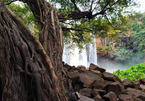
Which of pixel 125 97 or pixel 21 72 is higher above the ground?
pixel 21 72

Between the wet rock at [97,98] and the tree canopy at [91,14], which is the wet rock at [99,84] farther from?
the tree canopy at [91,14]

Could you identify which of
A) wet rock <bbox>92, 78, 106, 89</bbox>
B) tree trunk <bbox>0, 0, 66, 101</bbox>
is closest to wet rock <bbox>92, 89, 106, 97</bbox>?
wet rock <bbox>92, 78, 106, 89</bbox>

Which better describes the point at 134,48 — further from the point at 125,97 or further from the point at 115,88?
the point at 125,97

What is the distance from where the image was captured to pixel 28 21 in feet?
17.3

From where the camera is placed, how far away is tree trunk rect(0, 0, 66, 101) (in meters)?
1.89

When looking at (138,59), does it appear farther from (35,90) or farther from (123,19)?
(35,90)

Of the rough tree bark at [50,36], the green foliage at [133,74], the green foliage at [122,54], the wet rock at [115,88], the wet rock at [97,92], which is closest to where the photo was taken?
the rough tree bark at [50,36]

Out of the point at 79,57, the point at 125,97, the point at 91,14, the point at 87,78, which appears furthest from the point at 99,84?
the point at 79,57

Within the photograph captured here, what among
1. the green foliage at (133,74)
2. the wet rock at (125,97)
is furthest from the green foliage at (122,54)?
the wet rock at (125,97)

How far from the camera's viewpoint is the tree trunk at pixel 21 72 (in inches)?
74.5

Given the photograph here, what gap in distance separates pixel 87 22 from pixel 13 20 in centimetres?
464

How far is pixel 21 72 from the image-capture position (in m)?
1.95

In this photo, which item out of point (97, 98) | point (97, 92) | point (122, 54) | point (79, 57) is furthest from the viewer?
point (122, 54)

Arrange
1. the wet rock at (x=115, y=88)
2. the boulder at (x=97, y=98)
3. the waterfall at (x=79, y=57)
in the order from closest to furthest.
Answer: the boulder at (x=97, y=98)
the wet rock at (x=115, y=88)
the waterfall at (x=79, y=57)
